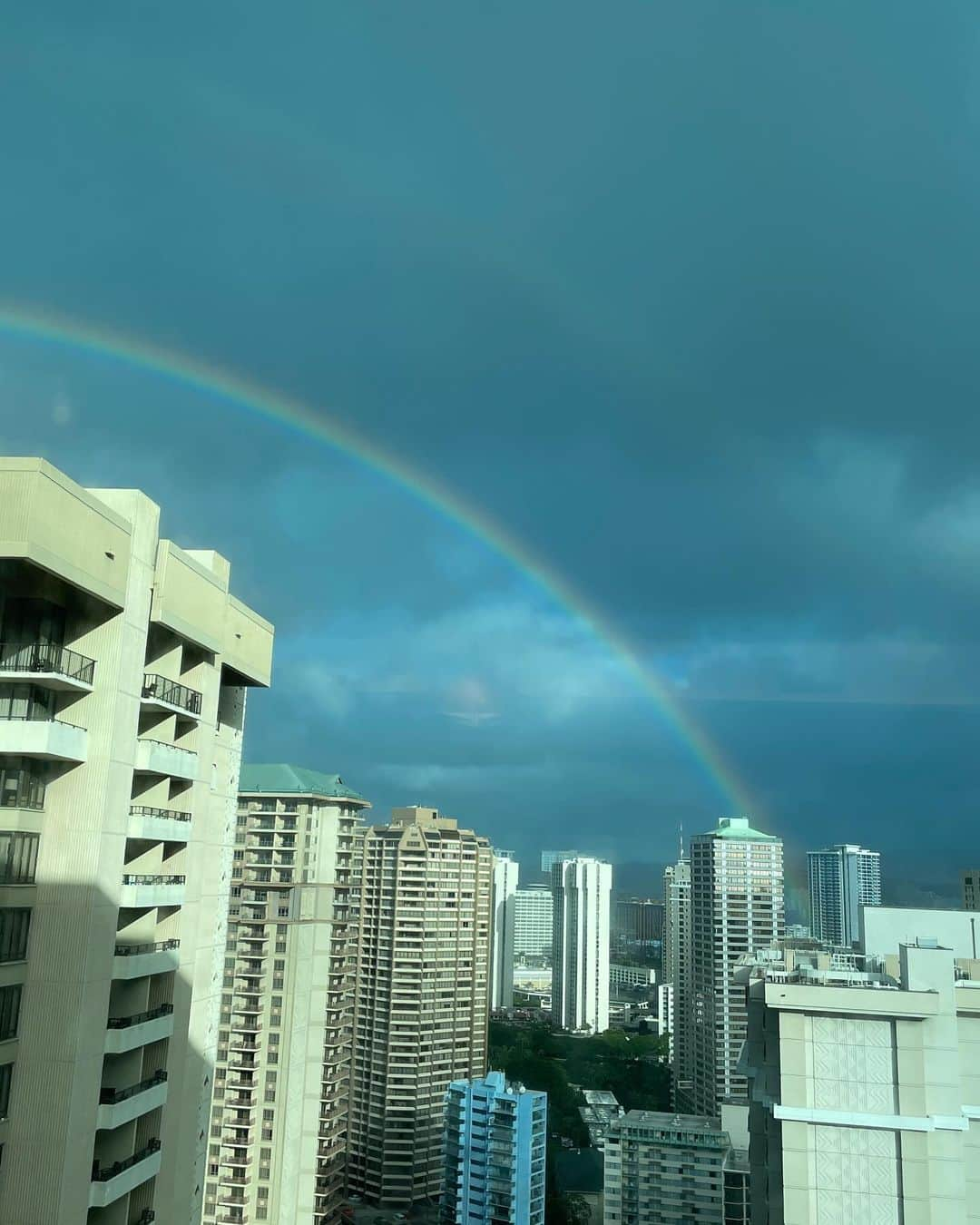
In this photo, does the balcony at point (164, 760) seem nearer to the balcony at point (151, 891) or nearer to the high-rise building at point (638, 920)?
the balcony at point (151, 891)

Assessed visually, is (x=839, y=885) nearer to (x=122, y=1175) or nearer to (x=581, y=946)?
(x=581, y=946)

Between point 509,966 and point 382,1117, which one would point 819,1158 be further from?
point 509,966

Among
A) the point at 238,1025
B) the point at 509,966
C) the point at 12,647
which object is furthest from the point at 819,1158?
the point at 509,966

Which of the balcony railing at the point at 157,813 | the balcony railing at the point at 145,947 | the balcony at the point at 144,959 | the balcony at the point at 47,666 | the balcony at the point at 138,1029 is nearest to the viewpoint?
the balcony at the point at 47,666

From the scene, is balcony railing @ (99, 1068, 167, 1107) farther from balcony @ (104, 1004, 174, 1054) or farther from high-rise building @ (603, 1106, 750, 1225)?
high-rise building @ (603, 1106, 750, 1225)

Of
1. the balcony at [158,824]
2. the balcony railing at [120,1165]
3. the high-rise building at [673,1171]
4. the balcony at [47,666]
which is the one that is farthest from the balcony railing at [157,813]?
the high-rise building at [673,1171]

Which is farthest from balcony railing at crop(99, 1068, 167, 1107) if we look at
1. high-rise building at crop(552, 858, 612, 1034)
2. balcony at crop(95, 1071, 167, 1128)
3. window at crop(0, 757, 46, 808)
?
high-rise building at crop(552, 858, 612, 1034)

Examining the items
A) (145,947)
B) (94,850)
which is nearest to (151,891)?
(145,947)
